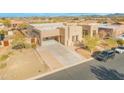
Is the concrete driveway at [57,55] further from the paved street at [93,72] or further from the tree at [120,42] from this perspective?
the tree at [120,42]

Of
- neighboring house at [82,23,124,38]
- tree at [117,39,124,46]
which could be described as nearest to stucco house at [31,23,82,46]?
neighboring house at [82,23,124,38]

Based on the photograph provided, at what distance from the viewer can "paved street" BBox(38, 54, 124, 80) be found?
53.8ft


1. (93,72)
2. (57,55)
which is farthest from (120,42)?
(93,72)

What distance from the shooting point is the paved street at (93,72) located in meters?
16.4

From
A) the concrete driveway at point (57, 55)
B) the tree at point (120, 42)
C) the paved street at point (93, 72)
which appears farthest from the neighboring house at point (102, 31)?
the paved street at point (93, 72)

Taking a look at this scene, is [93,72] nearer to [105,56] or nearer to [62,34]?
[105,56]

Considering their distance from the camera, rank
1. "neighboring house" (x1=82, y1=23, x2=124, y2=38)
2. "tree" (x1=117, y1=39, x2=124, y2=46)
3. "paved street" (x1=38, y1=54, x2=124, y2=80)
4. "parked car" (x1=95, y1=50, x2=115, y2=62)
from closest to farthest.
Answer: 1. "paved street" (x1=38, y1=54, x2=124, y2=80)
2. "parked car" (x1=95, y1=50, x2=115, y2=62)
3. "tree" (x1=117, y1=39, x2=124, y2=46)
4. "neighboring house" (x1=82, y1=23, x2=124, y2=38)

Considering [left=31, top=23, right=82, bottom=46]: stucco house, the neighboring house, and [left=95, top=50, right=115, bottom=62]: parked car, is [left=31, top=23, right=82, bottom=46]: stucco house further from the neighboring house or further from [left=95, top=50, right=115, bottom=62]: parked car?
[left=95, top=50, right=115, bottom=62]: parked car

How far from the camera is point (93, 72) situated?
17.8 metres
